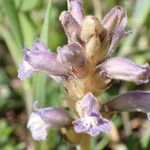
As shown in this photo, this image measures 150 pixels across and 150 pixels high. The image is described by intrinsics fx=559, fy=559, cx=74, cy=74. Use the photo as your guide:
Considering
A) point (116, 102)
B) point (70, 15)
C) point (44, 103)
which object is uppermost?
point (70, 15)

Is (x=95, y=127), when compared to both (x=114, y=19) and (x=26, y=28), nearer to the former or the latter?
(x=114, y=19)

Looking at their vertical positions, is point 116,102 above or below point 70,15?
below

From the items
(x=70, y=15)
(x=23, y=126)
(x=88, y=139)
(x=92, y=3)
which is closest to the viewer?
(x=70, y=15)

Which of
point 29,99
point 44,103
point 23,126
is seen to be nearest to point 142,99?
point 44,103

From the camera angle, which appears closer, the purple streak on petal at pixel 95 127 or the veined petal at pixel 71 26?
the purple streak on petal at pixel 95 127

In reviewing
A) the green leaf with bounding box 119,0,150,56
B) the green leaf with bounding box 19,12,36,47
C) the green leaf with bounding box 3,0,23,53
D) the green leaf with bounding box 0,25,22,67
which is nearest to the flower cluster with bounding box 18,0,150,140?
the green leaf with bounding box 3,0,23,53

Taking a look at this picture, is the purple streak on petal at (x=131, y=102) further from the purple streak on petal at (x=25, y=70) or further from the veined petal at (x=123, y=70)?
the purple streak on petal at (x=25, y=70)

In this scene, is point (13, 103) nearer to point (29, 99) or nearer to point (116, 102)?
point (29, 99)

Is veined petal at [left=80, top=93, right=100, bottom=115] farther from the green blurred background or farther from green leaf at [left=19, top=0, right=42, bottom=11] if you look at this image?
green leaf at [left=19, top=0, right=42, bottom=11]

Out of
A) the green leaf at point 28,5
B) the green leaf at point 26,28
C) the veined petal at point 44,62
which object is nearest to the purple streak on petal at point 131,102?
the veined petal at point 44,62
